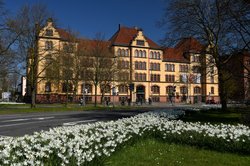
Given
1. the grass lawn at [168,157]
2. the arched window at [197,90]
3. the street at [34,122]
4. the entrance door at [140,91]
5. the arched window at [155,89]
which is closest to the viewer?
the grass lawn at [168,157]

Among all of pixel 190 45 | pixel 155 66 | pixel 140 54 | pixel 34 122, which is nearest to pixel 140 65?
pixel 140 54

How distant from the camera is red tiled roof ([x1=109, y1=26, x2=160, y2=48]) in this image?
276ft

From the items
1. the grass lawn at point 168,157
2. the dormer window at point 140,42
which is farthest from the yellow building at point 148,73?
the grass lawn at point 168,157

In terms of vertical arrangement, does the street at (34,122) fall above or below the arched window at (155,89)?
below

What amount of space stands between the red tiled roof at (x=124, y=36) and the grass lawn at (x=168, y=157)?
74.4 meters

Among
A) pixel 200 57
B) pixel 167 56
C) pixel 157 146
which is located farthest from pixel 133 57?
pixel 157 146

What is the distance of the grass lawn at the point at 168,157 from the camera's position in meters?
7.32

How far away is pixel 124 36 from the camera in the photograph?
286 ft

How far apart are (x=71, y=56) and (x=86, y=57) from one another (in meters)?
3.21

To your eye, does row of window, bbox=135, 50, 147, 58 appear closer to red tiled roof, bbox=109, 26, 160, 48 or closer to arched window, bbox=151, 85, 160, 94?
red tiled roof, bbox=109, 26, 160, 48

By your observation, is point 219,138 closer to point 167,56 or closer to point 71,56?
point 71,56

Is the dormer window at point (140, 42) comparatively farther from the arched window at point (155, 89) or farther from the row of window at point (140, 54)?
the arched window at point (155, 89)

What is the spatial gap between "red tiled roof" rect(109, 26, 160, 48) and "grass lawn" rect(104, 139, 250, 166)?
74440mm

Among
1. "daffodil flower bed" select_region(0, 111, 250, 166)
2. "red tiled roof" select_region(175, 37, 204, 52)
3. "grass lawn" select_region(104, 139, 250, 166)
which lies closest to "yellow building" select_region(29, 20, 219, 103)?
"red tiled roof" select_region(175, 37, 204, 52)
